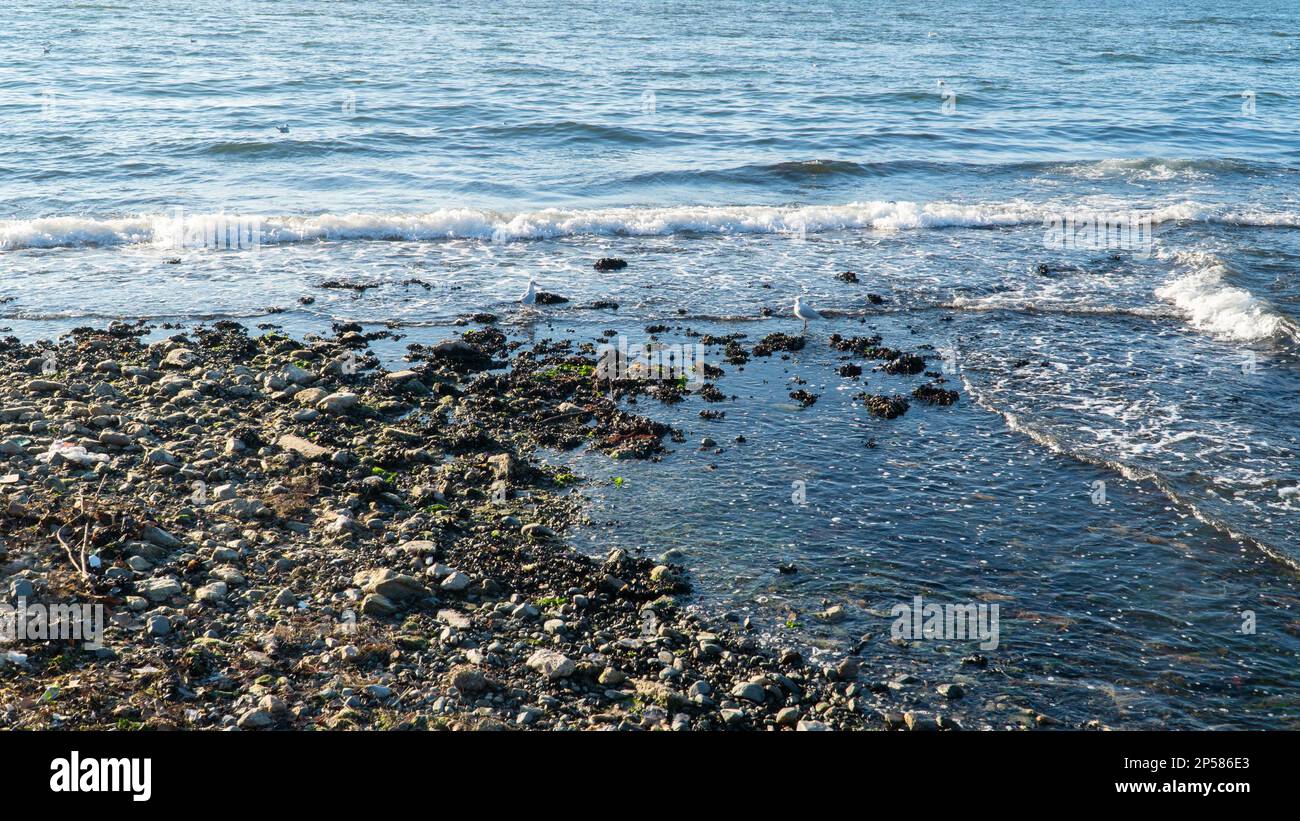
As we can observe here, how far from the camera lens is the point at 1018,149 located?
1094 inches

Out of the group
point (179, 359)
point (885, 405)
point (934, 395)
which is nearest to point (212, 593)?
point (179, 359)

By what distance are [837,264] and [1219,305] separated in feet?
19.4

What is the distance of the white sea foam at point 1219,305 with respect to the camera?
45.6ft

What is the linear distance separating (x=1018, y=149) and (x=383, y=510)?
24.1 metres

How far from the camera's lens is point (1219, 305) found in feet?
48.3

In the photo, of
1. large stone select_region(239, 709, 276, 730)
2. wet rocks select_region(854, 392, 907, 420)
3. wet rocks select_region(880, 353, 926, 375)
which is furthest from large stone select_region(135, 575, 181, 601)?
wet rocks select_region(880, 353, 926, 375)

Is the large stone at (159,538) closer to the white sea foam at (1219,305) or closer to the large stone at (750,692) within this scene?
the large stone at (750,692)

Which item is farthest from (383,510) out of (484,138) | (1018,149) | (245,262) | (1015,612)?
(1018,149)

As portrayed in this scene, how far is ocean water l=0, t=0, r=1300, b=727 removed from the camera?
800cm

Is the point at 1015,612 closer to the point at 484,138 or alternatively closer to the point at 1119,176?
the point at 1119,176

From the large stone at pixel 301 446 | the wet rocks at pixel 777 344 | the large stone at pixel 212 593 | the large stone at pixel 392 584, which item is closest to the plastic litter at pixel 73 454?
the large stone at pixel 301 446
